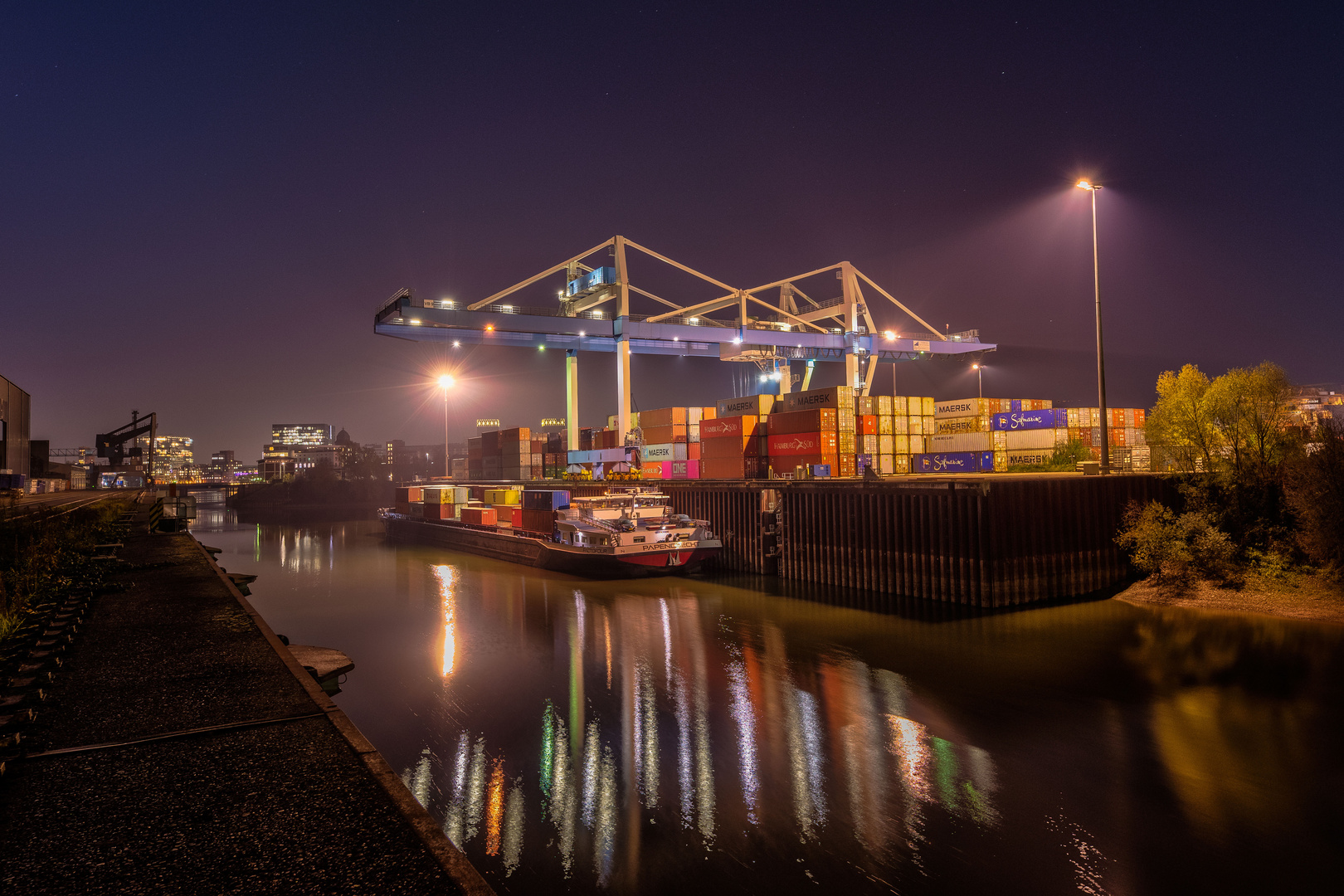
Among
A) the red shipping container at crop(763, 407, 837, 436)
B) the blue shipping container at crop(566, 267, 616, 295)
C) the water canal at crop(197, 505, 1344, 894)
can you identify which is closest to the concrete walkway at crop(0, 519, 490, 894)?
the water canal at crop(197, 505, 1344, 894)

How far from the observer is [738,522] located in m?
27.9

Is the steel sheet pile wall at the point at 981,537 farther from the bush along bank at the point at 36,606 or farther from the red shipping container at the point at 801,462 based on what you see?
the bush along bank at the point at 36,606

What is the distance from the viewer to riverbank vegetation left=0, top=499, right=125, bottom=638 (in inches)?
367

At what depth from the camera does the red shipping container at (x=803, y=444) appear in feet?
105

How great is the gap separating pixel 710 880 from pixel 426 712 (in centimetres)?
760

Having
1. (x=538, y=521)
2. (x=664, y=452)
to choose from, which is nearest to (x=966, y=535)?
(x=538, y=521)

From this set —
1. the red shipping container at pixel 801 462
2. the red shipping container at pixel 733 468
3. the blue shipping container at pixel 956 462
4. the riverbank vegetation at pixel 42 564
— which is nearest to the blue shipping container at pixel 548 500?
the red shipping container at pixel 733 468

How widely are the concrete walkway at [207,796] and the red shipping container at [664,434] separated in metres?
33.8

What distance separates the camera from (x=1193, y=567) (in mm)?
20203

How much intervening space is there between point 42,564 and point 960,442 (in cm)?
3591

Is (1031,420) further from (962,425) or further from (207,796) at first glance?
(207,796)

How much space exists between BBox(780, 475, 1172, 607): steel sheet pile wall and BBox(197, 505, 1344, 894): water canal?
117 centimetres

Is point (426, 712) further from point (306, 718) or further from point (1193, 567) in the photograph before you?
point (1193, 567)

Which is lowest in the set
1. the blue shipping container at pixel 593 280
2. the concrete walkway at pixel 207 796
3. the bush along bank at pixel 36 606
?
the concrete walkway at pixel 207 796
